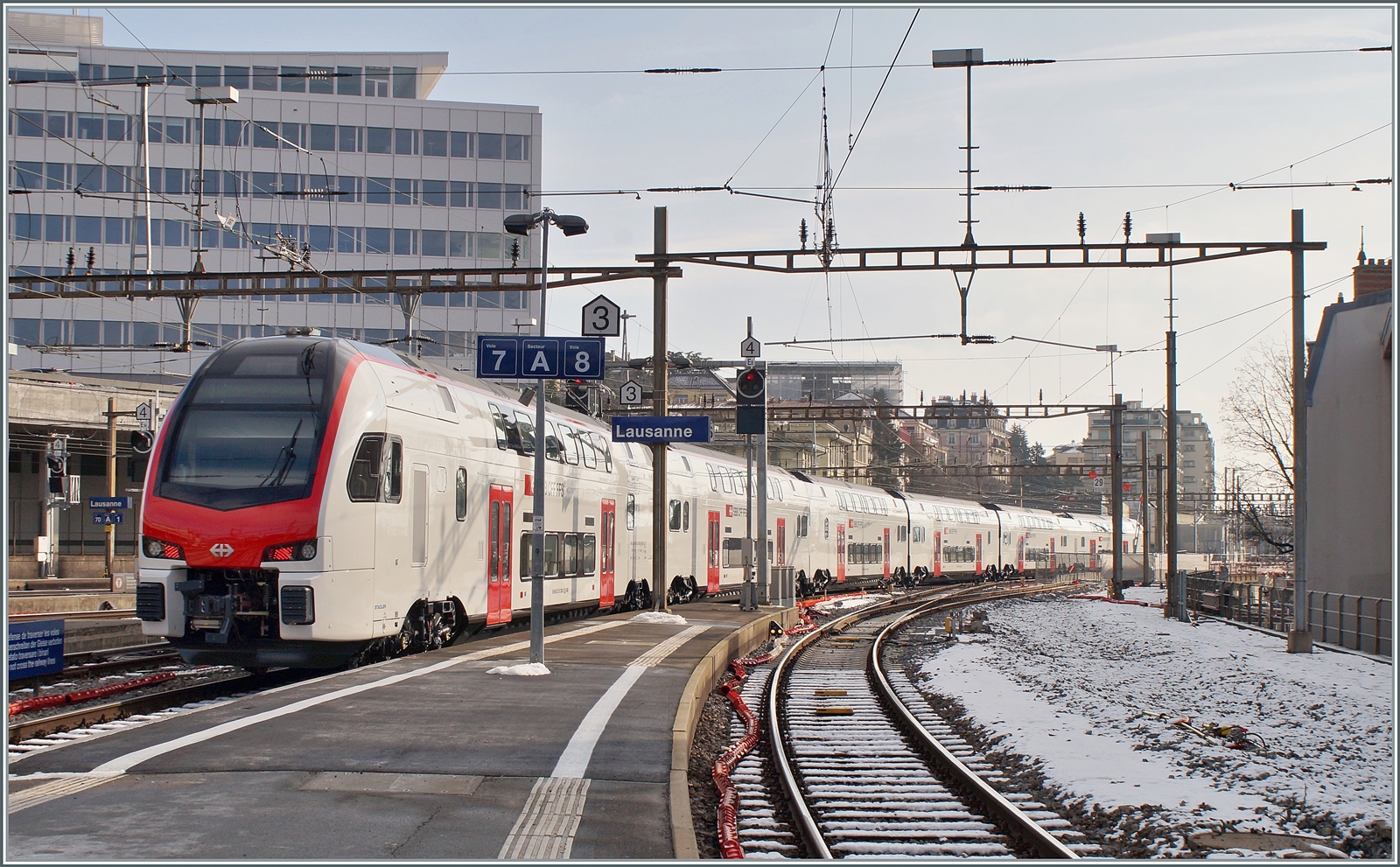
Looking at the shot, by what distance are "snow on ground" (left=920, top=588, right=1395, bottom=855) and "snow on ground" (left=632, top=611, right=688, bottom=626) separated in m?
4.49

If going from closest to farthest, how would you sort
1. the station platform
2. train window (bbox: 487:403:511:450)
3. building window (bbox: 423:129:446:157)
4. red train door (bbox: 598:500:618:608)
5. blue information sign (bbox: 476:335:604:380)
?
the station platform, blue information sign (bbox: 476:335:604:380), train window (bbox: 487:403:511:450), red train door (bbox: 598:500:618:608), building window (bbox: 423:129:446:157)

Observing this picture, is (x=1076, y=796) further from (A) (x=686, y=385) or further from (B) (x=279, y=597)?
(A) (x=686, y=385)

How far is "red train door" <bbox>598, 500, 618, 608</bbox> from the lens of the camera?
23.5m

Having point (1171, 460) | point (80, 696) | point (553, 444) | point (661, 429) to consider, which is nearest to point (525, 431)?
point (553, 444)

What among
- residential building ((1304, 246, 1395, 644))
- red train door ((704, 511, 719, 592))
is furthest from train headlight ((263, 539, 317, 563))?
residential building ((1304, 246, 1395, 644))

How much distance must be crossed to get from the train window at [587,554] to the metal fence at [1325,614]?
1253 cm

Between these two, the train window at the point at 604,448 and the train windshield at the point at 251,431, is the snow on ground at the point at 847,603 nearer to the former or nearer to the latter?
the train window at the point at 604,448

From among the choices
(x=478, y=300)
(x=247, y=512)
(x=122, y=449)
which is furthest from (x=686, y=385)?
(x=247, y=512)

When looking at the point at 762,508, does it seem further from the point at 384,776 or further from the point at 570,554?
the point at 384,776

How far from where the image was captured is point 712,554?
31297mm

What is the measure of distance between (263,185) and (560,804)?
54699 millimetres

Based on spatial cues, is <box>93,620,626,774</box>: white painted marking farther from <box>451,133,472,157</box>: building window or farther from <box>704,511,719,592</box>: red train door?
<box>451,133,472,157</box>: building window

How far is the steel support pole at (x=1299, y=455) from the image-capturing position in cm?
1937

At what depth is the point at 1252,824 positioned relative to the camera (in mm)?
8188
